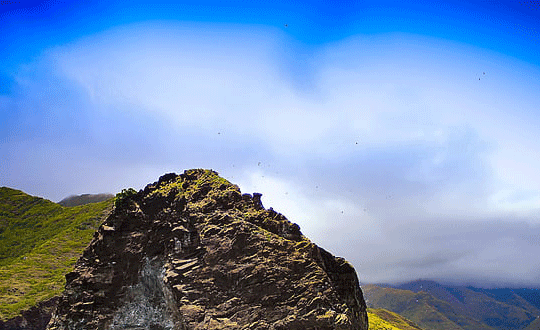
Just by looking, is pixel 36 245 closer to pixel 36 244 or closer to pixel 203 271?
pixel 36 244

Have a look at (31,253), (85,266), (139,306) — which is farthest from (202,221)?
(31,253)

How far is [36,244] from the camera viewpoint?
125 meters

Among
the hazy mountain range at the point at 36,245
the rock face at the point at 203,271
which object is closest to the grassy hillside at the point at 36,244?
the hazy mountain range at the point at 36,245

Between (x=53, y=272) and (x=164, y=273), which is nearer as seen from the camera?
(x=164, y=273)

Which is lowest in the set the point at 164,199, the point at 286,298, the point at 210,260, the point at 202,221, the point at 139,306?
the point at 139,306

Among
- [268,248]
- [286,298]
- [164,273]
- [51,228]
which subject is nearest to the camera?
[286,298]

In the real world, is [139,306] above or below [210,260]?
below

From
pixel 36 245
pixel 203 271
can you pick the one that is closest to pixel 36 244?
pixel 36 245

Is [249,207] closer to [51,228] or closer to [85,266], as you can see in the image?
[85,266]

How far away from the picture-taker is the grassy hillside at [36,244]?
89.0 meters

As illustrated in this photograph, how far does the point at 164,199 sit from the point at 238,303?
52.8 ft

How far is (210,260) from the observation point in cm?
3578

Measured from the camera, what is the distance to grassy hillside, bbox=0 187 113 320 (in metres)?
89.0

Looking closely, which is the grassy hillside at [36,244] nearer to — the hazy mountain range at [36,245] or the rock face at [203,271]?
the hazy mountain range at [36,245]
